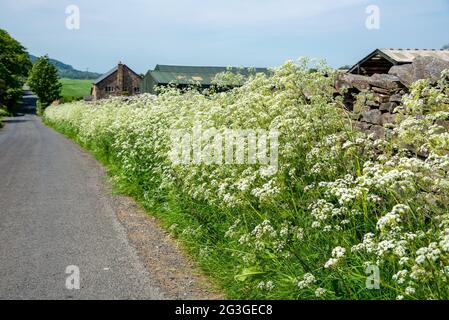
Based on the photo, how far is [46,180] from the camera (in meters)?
13.9

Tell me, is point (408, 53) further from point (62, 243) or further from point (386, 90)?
point (62, 243)

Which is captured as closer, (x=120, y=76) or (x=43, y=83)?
(x=120, y=76)

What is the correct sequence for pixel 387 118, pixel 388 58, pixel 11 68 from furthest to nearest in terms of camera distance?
1. pixel 11 68
2. pixel 388 58
3. pixel 387 118

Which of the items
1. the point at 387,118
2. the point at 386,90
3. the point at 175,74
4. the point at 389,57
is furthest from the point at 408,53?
the point at 175,74

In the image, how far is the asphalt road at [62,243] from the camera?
593 cm

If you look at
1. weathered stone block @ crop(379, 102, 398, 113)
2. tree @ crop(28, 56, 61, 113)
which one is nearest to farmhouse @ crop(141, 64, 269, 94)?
tree @ crop(28, 56, 61, 113)

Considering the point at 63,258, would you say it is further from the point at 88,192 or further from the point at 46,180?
the point at 46,180

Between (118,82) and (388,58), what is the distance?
73.9 m

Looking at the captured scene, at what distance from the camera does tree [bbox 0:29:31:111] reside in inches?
3047

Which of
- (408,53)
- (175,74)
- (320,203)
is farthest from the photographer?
(175,74)

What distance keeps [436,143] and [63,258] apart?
17.5ft

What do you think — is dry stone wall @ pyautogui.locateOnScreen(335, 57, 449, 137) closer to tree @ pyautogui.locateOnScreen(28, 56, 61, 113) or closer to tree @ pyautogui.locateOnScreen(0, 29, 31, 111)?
tree @ pyautogui.locateOnScreen(0, 29, 31, 111)

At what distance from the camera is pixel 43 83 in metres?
89.3
